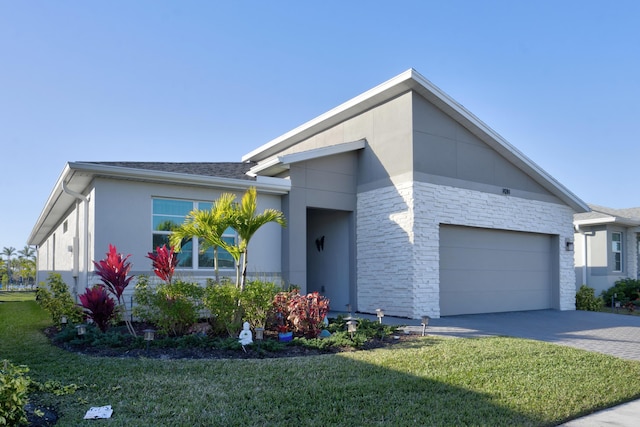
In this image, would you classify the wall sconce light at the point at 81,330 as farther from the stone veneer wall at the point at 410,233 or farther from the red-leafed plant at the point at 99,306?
the stone veneer wall at the point at 410,233

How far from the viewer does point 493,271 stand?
14.2 meters

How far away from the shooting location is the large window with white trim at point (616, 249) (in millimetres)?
20609

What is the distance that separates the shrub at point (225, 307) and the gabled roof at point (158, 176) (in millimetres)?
3431

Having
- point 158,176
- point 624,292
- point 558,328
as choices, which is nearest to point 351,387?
point 158,176

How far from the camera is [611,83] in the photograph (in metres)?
14.9

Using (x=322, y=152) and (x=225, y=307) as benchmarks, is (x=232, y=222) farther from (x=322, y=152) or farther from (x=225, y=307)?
(x=322, y=152)

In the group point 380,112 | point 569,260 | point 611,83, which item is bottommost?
point 569,260

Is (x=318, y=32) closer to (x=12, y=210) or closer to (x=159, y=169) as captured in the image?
(x=159, y=169)

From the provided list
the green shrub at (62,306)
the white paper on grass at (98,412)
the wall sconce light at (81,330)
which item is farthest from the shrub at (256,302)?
the green shrub at (62,306)

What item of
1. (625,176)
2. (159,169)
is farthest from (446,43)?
(625,176)

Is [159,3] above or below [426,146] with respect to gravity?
above

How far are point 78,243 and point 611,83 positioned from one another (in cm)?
1658

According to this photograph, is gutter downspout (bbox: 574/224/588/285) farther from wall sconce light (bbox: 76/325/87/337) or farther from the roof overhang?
wall sconce light (bbox: 76/325/87/337)

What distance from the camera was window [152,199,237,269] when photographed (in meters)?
11.1
